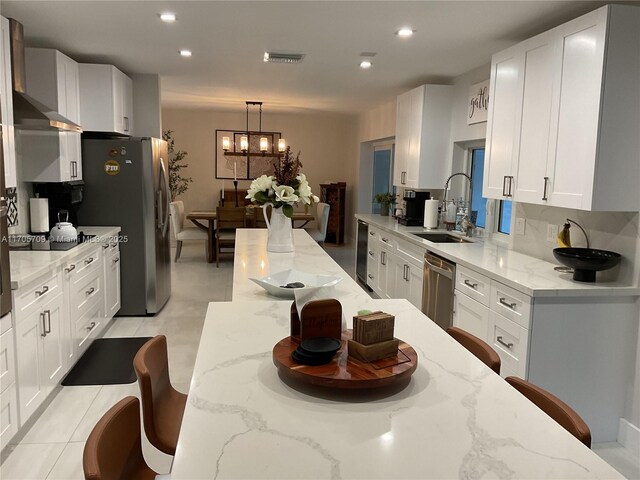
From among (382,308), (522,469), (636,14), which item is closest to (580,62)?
(636,14)

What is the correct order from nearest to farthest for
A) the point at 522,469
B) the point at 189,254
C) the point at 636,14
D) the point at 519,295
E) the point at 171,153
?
the point at 522,469, the point at 636,14, the point at 519,295, the point at 189,254, the point at 171,153

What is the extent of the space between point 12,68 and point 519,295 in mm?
3426

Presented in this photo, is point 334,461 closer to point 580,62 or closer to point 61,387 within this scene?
point 580,62

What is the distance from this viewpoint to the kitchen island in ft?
3.22

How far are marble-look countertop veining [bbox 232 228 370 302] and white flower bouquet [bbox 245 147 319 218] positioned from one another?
0.34m

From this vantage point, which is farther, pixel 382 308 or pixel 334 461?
pixel 382 308

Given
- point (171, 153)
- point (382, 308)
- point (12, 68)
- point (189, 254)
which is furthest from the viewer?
point (171, 153)

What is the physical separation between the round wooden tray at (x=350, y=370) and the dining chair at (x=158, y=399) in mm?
452

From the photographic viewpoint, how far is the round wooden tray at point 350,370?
1234mm

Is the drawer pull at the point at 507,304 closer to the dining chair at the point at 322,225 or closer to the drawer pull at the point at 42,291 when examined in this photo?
the drawer pull at the point at 42,291

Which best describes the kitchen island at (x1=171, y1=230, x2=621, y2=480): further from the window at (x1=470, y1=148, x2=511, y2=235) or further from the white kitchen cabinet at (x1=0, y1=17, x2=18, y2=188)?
the window at (x1=470, y1=148, x2=511, y2=235)

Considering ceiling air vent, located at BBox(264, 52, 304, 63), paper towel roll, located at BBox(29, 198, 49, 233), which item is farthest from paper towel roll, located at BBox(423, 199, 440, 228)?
paper towel roll, located at BBox(29, 198, 49, 233)

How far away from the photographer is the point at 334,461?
0.99 meters

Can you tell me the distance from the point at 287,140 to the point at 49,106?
6.17 meters
